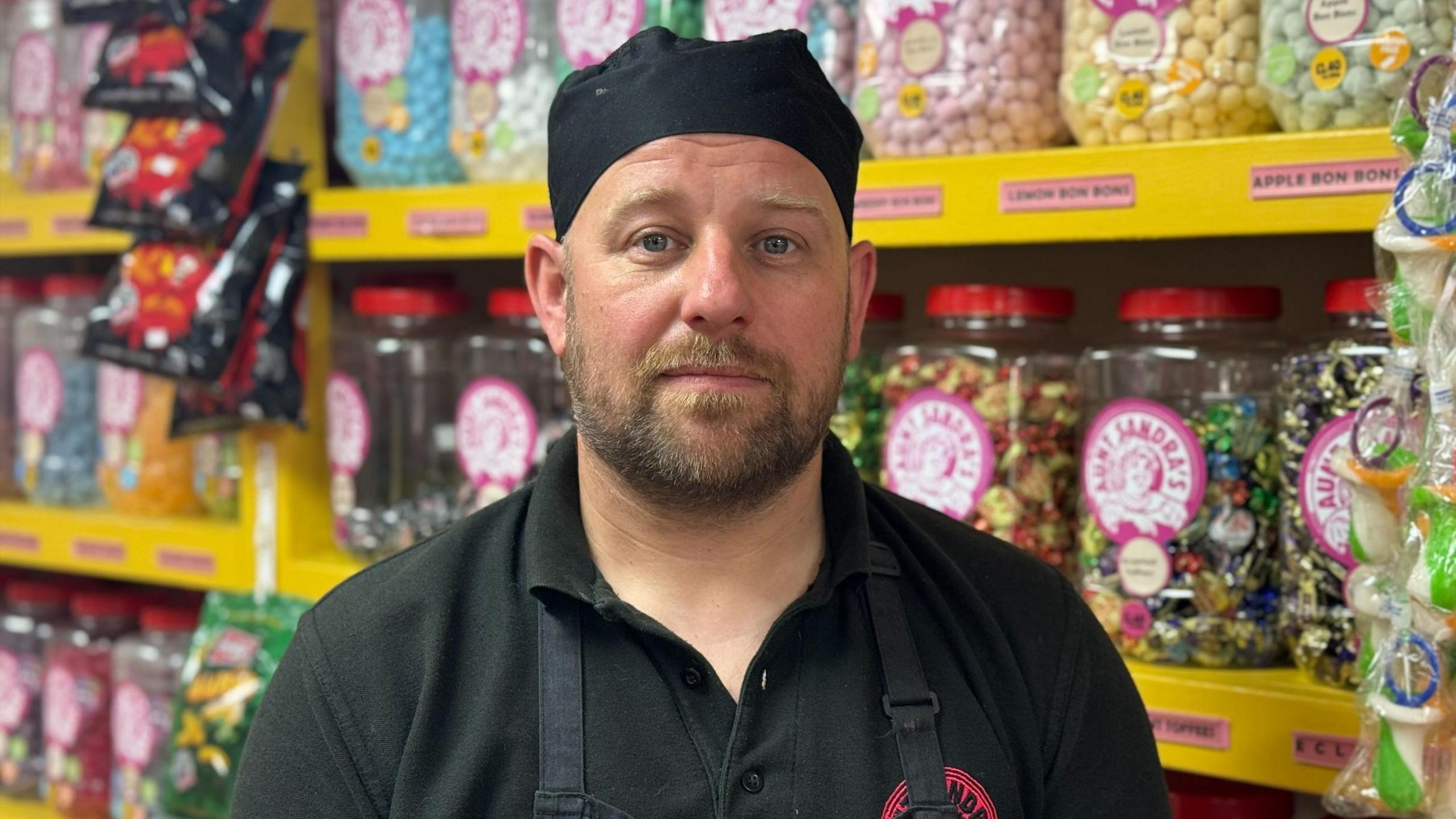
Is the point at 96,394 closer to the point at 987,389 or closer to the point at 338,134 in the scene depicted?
the point at 338,134

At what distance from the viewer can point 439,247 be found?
5.95 ft

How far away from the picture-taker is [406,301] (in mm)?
1887

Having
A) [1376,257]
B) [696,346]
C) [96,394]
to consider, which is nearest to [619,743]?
[696,346]

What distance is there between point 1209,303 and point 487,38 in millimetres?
946

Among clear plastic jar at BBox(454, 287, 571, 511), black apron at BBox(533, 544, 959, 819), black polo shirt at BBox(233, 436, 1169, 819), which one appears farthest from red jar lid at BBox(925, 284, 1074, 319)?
clear plastic jar at BBox(454, 287, 571, 511)

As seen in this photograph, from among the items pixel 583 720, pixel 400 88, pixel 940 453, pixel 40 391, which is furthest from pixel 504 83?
pixel 40 391

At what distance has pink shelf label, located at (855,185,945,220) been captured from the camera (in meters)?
1.48

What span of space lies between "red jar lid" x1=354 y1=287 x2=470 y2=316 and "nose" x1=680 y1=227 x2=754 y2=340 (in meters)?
0.84

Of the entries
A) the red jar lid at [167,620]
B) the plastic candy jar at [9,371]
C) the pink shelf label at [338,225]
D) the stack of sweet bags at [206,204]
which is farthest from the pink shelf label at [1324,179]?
the plastic candy jar at [9,371]

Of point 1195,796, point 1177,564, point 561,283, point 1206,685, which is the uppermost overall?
point 561,283

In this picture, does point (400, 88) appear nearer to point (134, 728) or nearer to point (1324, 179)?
point (134, 728)

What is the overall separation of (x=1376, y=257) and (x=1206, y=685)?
1.50ft

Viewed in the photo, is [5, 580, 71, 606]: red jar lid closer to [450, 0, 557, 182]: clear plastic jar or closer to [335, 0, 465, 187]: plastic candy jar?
[335, 0, 465, 187]: plastic candy jar

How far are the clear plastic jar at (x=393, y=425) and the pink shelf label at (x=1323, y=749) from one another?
3.62 ft
